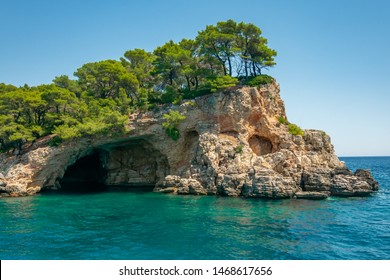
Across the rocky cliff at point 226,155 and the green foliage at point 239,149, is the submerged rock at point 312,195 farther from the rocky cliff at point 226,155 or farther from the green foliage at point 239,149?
the green foliage at point 239,149

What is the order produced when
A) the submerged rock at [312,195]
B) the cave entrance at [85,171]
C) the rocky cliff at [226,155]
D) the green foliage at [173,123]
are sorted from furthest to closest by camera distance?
1. the cave entrance at [85,171]
2. the green foliage at [173,123]
3. the rocky cliff at [226,155]
4. the submerged rock at [312,195]

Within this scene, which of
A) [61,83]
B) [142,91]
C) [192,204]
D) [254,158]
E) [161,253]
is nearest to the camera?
[161,253]

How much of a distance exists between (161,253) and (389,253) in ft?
39.5

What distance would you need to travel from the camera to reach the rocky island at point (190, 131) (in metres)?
32.2

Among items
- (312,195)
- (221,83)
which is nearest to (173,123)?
(221,83)

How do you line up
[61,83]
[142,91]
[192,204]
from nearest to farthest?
[192,204]
[142,91]
[61,83]

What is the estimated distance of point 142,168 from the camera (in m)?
42.1

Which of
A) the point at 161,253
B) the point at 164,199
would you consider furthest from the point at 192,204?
the point at 161,253

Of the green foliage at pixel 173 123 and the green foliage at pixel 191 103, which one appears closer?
the green foliage at pixel 173 123

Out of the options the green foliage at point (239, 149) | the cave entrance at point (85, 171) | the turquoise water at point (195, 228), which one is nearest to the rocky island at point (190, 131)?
the green foliage at point (239, 149)

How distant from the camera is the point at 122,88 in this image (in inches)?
1533

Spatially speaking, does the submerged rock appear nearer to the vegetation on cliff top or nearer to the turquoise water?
the turquoise water

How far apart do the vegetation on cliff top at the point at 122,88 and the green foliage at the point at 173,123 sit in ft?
1.49

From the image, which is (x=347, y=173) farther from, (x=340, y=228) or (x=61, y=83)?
(x=61, y=83)
